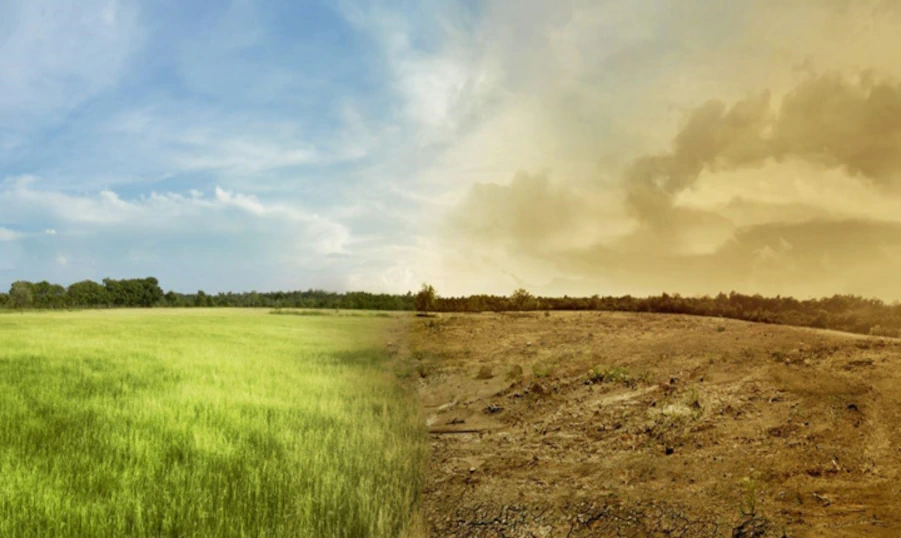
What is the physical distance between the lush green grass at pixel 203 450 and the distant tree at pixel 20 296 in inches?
4662

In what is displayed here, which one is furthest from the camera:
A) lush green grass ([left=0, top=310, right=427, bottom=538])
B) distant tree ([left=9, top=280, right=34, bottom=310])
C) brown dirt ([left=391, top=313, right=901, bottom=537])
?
distant tree ([left=9, top=280, right=34, bottom=310])

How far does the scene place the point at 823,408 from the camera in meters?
9.69

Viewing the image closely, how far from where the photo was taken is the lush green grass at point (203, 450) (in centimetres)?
776

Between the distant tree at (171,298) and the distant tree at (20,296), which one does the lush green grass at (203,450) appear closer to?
the distant tree at (171,298)

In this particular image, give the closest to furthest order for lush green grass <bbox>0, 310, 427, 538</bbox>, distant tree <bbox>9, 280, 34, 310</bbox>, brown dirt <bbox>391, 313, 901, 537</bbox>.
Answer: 1. brown dirt <bbox>391, 313, 901, 537</bbox>
2. lush green grass <bbox>0, 310, 427, 538</bbox>
3. distant tree <bbox>9, 280, 34, 310</bbox>

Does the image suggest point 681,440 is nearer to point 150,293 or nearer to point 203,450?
point 203,450

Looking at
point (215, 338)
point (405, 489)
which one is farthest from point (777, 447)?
point (215, 338)

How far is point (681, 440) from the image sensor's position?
9805 mm

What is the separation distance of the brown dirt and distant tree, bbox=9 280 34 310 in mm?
132401

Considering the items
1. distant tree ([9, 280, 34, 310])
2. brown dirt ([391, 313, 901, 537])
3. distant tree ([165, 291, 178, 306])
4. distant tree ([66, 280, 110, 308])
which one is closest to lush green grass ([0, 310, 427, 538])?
brown dirt ([391, 313, 901, 537])

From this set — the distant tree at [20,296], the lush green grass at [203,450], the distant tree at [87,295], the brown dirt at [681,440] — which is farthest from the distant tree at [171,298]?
the brown dirt at [681,440]

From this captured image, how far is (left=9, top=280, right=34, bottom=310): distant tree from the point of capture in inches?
4592

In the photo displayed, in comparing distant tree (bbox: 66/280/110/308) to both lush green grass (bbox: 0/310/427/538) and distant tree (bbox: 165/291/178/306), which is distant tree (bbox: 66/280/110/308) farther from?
lush green grass (bbox: 0/310/427/538)

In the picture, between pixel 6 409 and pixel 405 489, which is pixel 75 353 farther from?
pixel 405 489
